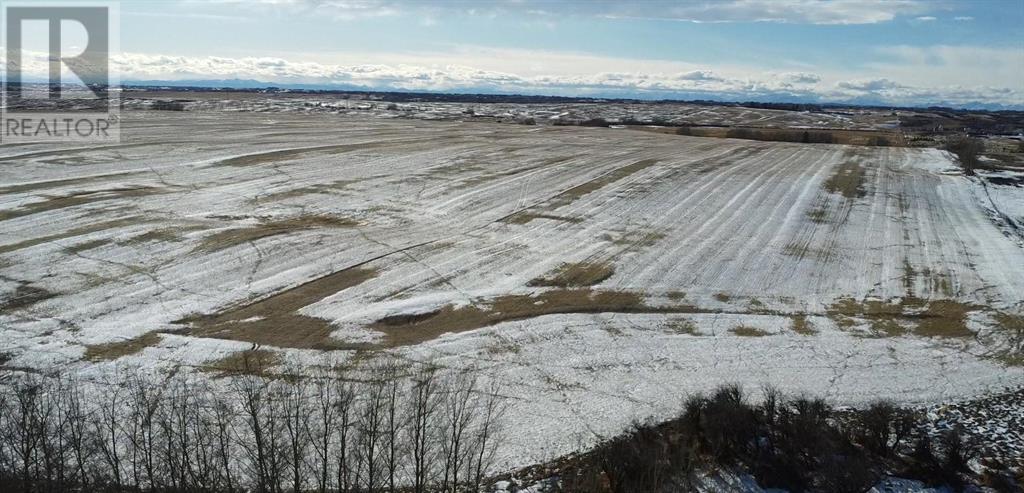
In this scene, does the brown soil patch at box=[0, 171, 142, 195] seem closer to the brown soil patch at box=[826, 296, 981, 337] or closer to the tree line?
the tree line

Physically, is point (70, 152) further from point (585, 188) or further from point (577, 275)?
point (577, 275)

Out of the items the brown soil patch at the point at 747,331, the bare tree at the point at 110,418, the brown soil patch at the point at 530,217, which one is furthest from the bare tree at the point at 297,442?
the brown soil patch at the point at 530,217

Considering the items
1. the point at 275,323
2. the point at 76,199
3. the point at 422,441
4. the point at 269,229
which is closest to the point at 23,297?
the point at 275,323

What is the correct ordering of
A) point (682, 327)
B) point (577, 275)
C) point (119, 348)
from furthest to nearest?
point (577, 275) < point (682, 327) < point (119, 348)

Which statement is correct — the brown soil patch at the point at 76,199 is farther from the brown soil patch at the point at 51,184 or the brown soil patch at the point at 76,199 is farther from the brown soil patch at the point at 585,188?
the brown soil patch at the point at 585,188

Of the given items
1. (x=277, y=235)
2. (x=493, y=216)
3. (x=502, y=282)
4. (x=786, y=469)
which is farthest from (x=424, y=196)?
(x=786, y=469)

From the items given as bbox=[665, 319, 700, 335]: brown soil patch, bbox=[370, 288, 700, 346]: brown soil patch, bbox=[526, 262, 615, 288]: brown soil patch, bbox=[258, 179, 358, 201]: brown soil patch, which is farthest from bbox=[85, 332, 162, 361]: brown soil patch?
bbox=[258, 179, 358, 201]: brown soil patch
